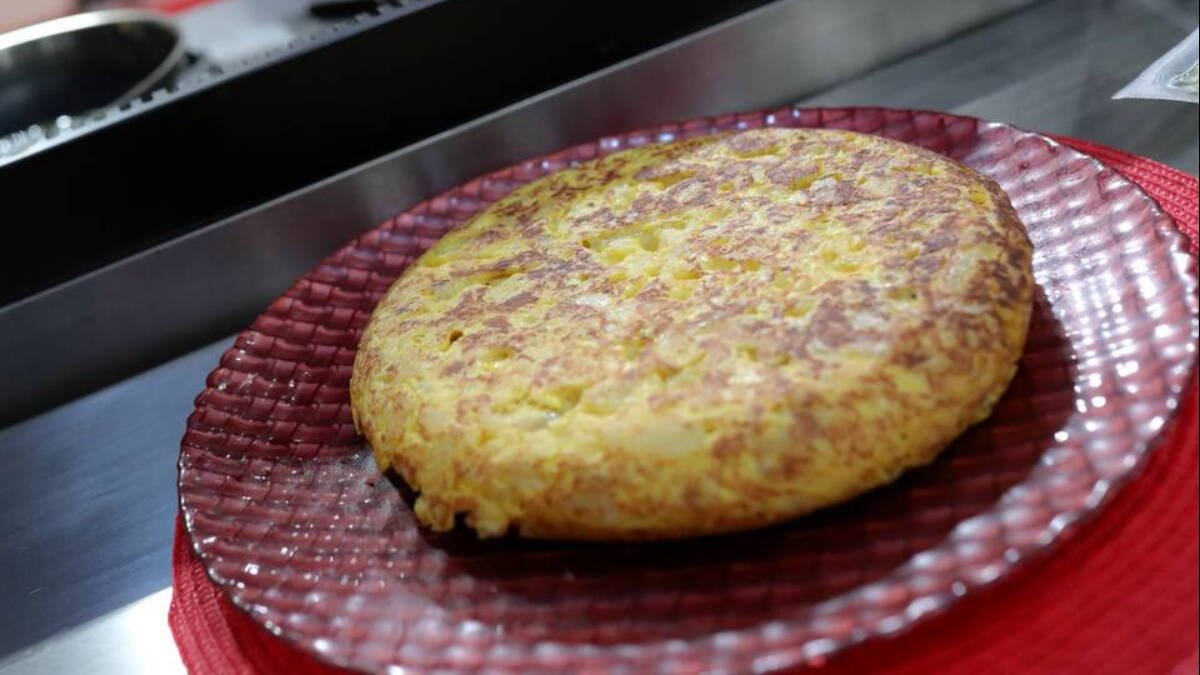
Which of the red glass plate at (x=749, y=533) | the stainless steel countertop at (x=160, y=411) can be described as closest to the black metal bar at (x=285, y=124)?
the stainless steel countertop at (x=160, y=411)

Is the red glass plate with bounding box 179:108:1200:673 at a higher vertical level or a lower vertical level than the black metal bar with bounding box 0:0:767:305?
lower

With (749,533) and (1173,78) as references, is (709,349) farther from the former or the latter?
(1173,78)

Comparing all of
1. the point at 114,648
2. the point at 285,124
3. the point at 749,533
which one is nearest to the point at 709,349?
the point at 749,533

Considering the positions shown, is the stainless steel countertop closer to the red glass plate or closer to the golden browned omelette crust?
the red glass plate

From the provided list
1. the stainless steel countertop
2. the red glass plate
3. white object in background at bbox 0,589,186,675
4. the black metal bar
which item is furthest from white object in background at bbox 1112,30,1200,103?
white object in background at bbox 0,589,186,675

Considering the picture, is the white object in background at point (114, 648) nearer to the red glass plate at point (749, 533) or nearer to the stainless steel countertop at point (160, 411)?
the stainless steel countertop at point (160, 411)
